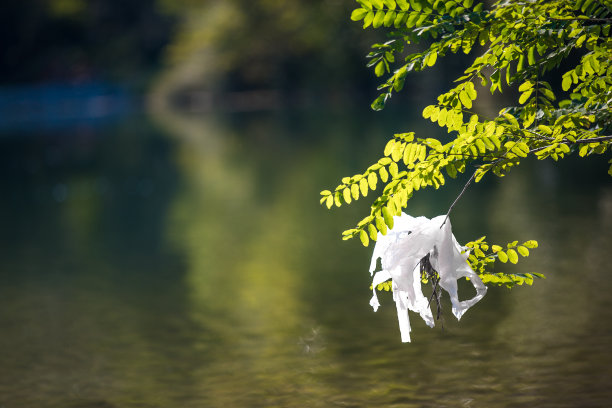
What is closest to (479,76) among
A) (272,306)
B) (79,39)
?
(272,306)

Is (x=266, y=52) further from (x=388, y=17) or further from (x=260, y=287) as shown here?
(x=388, y=17)

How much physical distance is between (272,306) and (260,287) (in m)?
1.02

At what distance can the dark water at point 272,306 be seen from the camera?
672cm

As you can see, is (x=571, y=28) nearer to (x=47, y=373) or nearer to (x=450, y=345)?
(x=450, y=345)

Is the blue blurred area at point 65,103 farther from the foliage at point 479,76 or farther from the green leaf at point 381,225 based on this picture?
the green leaf at point 381,225

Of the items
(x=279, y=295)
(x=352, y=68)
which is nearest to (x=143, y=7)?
(x=352, y=68)

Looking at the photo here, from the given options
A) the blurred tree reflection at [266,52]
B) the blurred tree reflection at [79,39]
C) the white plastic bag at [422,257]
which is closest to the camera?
the white plastic bag at [422,257]

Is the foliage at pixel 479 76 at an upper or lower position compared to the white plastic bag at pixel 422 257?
upper

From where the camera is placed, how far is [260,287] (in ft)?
34.1

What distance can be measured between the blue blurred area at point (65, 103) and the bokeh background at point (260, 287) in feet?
73.5

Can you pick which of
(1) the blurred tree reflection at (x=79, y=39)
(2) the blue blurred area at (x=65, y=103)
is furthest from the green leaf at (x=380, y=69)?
(1) the blurred tree reflection at (x=79, y=39)

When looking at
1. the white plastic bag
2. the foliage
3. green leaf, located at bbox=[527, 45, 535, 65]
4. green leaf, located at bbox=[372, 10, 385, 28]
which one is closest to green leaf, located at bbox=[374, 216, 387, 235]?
the foliage

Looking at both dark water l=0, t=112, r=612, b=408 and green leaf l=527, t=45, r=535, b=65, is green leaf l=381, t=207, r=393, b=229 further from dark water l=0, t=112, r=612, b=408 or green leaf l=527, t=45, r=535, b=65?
dark water l=0, t=112, r=612, b=408

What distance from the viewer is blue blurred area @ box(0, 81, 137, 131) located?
55.8 m
